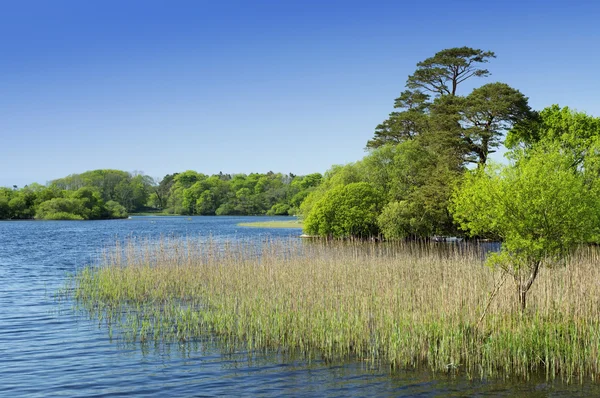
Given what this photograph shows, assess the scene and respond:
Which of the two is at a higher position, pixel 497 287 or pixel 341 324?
pixel 497 287

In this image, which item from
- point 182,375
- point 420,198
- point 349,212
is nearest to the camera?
point 182,375

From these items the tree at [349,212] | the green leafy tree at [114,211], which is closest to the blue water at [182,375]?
the tree at [349,212]

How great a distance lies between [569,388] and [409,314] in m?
3.45

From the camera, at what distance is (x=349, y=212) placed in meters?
42.7

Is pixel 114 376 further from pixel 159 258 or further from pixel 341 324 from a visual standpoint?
pixel 159 258

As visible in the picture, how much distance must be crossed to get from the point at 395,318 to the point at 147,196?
150158mm

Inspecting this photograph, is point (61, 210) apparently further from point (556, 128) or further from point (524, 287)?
point (524, 287)

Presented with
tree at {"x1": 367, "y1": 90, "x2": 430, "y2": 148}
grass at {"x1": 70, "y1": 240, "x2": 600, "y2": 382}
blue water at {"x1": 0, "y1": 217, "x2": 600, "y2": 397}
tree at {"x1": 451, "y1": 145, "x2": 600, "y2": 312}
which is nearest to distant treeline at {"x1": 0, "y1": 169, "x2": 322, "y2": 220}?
tree at {"x1": 367, "y1": 90, "x2": 430, "y2": 148}

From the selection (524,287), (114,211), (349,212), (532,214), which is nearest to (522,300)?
(524,287)

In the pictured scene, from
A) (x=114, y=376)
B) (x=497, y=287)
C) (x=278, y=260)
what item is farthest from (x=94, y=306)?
(x=497, y=287)

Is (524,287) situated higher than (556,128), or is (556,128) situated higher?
(556,128)

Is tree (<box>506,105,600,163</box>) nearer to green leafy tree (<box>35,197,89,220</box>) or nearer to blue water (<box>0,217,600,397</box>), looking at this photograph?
blue water (<box>0,217,600,397</box>)

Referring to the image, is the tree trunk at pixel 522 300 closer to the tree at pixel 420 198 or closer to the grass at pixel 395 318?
the grass at pixel 395 318

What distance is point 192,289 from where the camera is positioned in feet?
59.8
